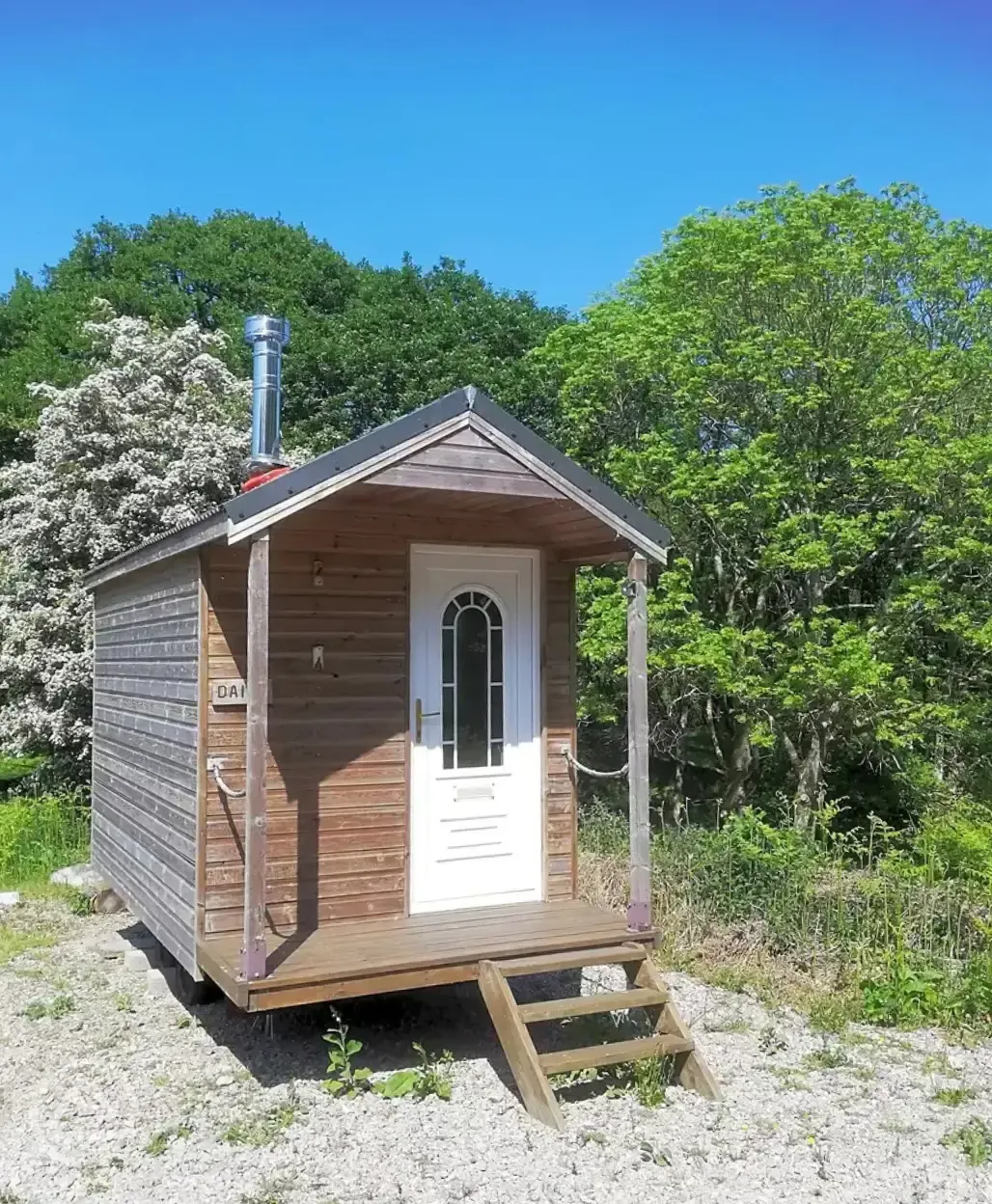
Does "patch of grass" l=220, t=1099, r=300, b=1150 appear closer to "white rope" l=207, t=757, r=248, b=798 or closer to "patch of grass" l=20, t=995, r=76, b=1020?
"white rope" l=207, t=757, r=248, b=798

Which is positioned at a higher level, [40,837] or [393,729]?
[393,729]

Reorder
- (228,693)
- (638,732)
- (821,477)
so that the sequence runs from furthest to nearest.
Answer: (821,477) → (638,732) → (228,693)

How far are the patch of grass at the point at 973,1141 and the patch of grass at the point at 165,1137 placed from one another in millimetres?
3213

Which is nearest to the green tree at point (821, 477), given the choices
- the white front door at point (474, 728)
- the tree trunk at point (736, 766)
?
the tree trunk at point (736, 766)

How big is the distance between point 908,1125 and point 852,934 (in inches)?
90.4

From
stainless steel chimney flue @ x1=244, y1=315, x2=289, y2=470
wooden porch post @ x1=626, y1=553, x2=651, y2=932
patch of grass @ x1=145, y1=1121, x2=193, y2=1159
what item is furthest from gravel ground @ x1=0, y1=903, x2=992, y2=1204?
stainless steel chimney flue @ x1=244, y1=315, x2=289, y2=470

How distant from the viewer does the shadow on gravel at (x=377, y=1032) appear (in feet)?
17.1

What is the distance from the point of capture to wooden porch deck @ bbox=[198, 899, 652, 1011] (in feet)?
15.2

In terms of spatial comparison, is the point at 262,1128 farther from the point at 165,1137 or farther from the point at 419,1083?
the point at 419,1083

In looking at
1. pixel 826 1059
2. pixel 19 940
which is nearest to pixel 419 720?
pixel 826 1059

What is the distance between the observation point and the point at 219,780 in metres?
5.14

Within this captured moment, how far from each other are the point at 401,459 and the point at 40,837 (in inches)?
293

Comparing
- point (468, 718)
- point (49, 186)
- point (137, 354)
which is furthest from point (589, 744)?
point (49, 186)

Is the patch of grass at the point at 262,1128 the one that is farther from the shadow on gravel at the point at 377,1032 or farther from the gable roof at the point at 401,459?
the gable roof at the point at 401,459
